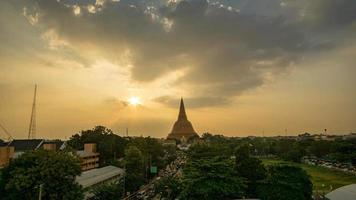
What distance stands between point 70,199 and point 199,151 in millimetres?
20182

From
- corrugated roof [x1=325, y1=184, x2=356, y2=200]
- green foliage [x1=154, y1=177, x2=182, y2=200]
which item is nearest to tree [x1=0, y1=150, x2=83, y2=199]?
green foliage [x1=154, y1=177, x2=182, y2=200]

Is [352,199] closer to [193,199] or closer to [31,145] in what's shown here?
[193,199]

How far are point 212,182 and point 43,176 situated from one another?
18950 mm

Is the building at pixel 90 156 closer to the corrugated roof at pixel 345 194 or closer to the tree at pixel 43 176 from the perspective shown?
the tree at pixel 43 176

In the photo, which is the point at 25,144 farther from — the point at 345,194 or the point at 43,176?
the point at 345,194

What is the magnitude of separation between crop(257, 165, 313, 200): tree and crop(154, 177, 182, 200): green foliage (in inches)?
511

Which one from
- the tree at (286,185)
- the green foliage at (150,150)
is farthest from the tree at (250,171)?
the green foliage at (150,150)

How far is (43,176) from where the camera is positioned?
32250 mm

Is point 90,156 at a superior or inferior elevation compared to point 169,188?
superior

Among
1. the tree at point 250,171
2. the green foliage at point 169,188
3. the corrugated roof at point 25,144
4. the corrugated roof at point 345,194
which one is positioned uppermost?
the corrugated roof at point 25,144

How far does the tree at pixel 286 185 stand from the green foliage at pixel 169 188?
1299 centimetres

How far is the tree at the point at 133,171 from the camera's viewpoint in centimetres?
5772

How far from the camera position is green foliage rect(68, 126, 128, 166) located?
312 feet

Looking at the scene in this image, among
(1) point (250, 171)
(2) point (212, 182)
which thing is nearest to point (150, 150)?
(1) point (250, 171)
